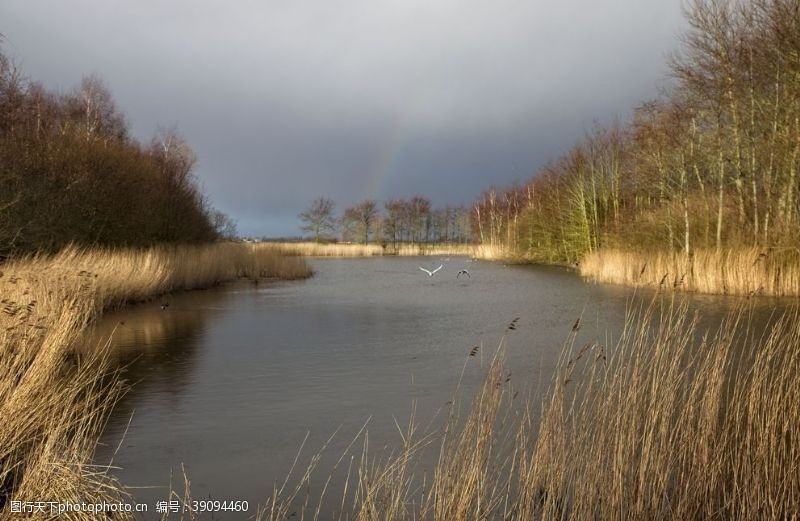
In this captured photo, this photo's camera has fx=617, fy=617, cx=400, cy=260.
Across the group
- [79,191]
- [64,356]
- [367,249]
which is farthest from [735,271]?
[367,249]

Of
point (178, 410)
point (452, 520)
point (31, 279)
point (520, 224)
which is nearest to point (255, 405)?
point (178, 410)

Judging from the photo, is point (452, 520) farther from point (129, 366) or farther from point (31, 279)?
point (31, 279)

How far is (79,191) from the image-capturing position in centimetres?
1445

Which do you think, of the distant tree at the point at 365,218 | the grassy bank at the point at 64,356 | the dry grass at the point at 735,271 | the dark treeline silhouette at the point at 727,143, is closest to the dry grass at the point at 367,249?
the distant tree at the point at 365,218

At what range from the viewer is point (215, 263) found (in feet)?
66.0

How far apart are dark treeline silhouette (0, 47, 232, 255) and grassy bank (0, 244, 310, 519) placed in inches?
31.4

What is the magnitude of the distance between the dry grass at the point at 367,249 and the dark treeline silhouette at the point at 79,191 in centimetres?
1881

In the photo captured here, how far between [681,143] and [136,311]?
14.3m

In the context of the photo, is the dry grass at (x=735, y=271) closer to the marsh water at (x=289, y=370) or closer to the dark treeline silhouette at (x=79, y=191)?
the marsh water at (x=289, y=370)

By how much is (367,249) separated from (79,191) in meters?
40.2

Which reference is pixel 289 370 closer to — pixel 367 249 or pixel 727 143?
pixel 727 143

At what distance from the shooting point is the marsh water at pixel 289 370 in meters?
4.39

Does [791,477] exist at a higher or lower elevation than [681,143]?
lower

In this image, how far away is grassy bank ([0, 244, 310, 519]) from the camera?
10.2ft
